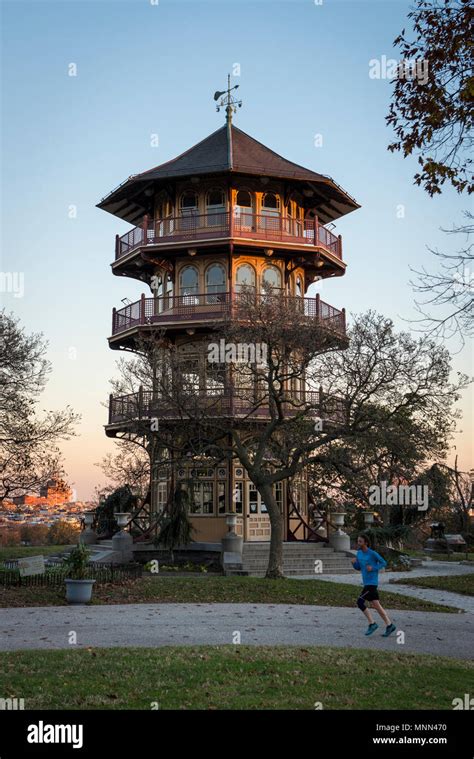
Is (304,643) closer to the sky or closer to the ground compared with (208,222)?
closer to the ground

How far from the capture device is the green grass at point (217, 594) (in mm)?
18866

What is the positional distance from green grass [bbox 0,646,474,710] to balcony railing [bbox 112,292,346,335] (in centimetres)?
1996

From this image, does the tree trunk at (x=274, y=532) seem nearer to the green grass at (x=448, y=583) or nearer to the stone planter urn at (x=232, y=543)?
the green grass at (x=448, y=583)

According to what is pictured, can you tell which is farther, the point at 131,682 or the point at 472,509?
the point at 472,509

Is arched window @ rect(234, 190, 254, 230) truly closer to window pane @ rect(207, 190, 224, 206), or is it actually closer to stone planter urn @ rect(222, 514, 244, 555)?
window pane @ rect(207, 190, 224, 206)

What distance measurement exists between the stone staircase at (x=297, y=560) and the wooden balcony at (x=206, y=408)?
16.7 ft

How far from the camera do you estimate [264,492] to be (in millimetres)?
23641

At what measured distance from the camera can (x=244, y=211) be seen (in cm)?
3322

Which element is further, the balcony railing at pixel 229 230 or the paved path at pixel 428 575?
the balcony railing at pixel 229 230

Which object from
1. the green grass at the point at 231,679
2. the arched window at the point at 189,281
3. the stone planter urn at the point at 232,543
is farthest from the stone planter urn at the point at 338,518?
the green grass at the point at 231,679
